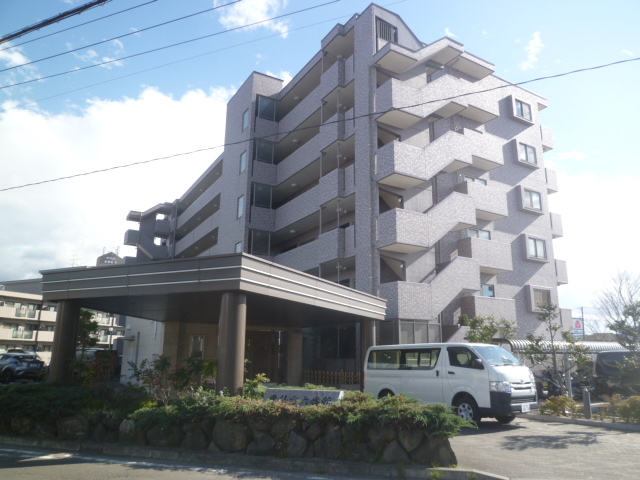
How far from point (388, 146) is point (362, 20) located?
7.44 metres

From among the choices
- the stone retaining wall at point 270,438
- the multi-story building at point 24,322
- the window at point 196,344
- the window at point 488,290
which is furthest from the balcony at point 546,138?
the multi-story building at point 24,322

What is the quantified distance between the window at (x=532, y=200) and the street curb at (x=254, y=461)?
78.5 ft

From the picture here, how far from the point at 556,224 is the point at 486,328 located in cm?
1388

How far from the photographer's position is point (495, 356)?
1260 cm

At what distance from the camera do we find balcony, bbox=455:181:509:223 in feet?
82.4

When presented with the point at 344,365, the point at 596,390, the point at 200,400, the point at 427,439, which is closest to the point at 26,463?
the point at 200,400

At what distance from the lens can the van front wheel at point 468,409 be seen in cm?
1205

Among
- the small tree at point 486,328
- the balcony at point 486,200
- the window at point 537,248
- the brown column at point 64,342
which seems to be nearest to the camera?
the brown column at point 64,342

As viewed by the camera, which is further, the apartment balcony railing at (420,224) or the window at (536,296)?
the window at (536,296)

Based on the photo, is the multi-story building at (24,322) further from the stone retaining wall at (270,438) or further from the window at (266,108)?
the stone retaining wall at (270,438)

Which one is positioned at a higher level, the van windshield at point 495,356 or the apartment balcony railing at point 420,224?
the apartment balcony railing at point 420,224

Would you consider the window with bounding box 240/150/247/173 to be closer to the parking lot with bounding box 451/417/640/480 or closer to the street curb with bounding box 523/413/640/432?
the street curb with bounding box 523/413/640/432

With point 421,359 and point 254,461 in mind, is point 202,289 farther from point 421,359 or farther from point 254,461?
point 421,359

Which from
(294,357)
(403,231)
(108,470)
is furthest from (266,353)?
(108,470)
